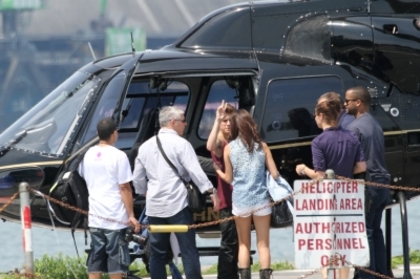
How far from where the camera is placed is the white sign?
6.65m

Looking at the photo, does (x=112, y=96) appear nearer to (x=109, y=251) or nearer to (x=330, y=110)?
(x=109, y=251)

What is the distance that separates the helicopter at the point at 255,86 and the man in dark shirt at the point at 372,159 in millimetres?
293

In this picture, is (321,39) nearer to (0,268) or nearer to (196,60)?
(196,60)

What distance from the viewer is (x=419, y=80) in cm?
848

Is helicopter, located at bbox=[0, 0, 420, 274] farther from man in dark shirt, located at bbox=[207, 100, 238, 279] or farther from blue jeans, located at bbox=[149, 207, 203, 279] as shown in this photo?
blue jeans, located at bbox=[149, 207, 203, 279]

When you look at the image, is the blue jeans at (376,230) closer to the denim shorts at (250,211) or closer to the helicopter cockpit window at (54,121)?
the denim shorts at (250,211)

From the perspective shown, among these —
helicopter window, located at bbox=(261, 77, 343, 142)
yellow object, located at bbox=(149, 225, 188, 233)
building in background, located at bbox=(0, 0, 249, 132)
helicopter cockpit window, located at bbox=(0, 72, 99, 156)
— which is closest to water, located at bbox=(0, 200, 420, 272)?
helicopter cockpit window, located at bbox=(0, 72, 99, 156)

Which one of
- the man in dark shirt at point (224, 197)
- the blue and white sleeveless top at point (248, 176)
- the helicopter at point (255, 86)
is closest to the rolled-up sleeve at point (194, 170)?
the blue and white sleeveless top at point (248, 176)

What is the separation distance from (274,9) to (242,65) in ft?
2.80

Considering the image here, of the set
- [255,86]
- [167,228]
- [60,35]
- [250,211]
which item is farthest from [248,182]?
[60,35]

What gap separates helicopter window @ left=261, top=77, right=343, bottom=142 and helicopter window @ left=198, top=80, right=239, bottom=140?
67 centimetres

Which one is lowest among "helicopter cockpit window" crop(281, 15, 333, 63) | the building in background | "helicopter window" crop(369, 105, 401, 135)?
"helicopter window" crop(369, 105, 401, 135)

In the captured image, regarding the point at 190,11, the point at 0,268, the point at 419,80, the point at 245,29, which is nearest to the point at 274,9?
the point at 245,29

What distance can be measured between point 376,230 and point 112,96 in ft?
8.36
